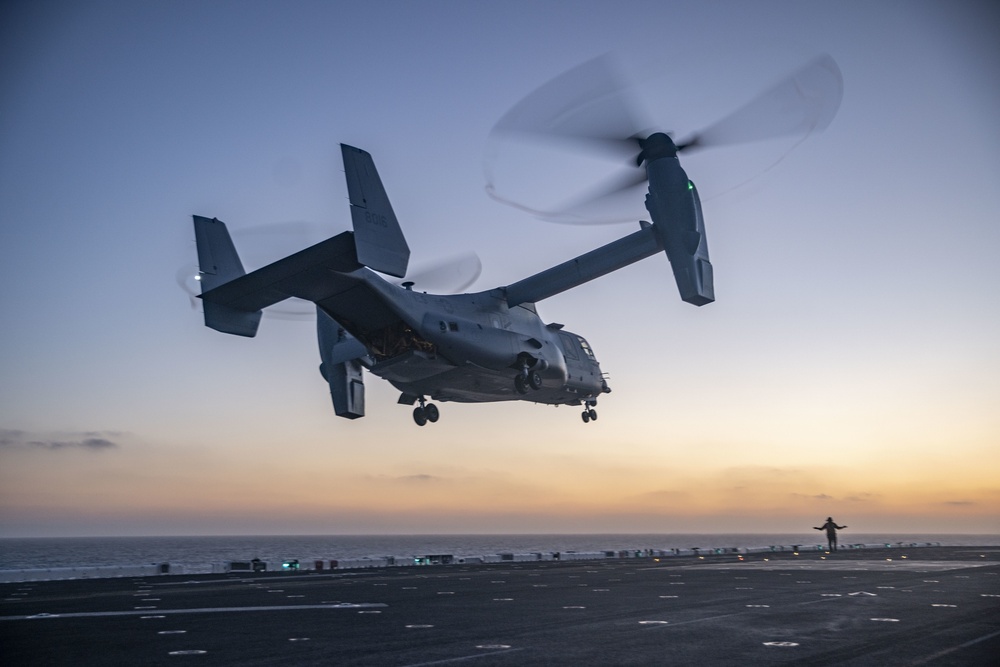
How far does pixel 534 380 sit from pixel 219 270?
13.6 metres

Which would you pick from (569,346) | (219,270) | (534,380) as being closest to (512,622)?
(219,270)

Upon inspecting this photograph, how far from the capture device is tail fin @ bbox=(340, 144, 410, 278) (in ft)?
72.5

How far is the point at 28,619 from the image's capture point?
16562mm

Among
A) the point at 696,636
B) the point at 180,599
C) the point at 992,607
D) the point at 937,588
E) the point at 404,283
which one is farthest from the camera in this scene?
the point at 404,283

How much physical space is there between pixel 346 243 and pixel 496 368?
1175 centimetres

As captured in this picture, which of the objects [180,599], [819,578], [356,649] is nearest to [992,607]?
[819,578]

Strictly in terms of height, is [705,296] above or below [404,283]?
below

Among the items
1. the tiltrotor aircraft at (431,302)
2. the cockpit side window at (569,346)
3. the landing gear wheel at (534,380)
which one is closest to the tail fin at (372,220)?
the tiltrotor aircraft at (431,302)

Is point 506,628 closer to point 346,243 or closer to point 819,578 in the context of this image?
point 346,243

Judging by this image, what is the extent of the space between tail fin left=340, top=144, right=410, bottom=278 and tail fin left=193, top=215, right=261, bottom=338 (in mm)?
5374

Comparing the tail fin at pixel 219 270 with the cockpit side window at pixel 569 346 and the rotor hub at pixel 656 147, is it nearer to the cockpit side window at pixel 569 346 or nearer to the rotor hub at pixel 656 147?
the rotor hub at pixel 656 147

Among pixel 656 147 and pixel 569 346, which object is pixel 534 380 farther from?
pixel 656 147

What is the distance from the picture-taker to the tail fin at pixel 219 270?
24659 mm

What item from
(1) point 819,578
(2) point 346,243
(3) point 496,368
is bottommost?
(1) point 819,578
